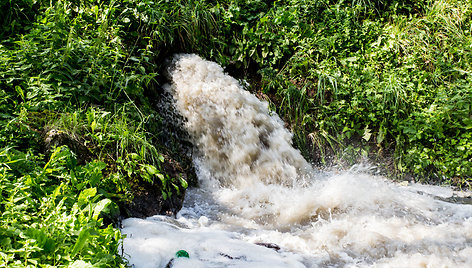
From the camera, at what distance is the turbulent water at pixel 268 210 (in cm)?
296

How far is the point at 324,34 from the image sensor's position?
20.2ft

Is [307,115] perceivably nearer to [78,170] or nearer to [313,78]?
[313,78]

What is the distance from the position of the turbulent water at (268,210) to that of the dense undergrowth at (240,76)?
0.40 meters

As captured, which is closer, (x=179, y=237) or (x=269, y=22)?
(x=179, y=237)

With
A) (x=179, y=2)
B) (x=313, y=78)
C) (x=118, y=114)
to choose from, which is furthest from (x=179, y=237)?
(x=179, y=2)

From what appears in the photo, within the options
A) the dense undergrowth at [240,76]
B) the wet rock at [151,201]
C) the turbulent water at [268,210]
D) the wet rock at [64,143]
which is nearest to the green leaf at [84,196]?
the dense undergrowth at [240,76]

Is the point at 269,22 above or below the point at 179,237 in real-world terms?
above

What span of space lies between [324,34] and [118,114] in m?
3.60

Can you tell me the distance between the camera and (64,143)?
3.45 metres

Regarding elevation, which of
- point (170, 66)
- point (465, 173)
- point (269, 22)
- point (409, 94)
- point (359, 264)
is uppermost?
point (269, 22)

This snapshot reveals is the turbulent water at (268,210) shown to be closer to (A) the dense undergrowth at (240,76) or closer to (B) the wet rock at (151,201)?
(B) the wet rock at (151,201)

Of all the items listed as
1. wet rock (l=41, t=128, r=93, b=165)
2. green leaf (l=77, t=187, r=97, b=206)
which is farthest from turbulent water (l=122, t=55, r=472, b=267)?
wet rock (l=41, t=128, r=93, b=165)

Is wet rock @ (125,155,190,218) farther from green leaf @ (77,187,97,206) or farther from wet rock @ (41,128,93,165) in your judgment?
green leaf @ (77,187,97,206)

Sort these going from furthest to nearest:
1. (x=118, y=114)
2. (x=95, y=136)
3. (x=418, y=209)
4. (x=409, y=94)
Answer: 1. (x=409, y=94)
2. (x=118, y=114)
3. (x=418, y=209)
4. (x=95, y=136)
